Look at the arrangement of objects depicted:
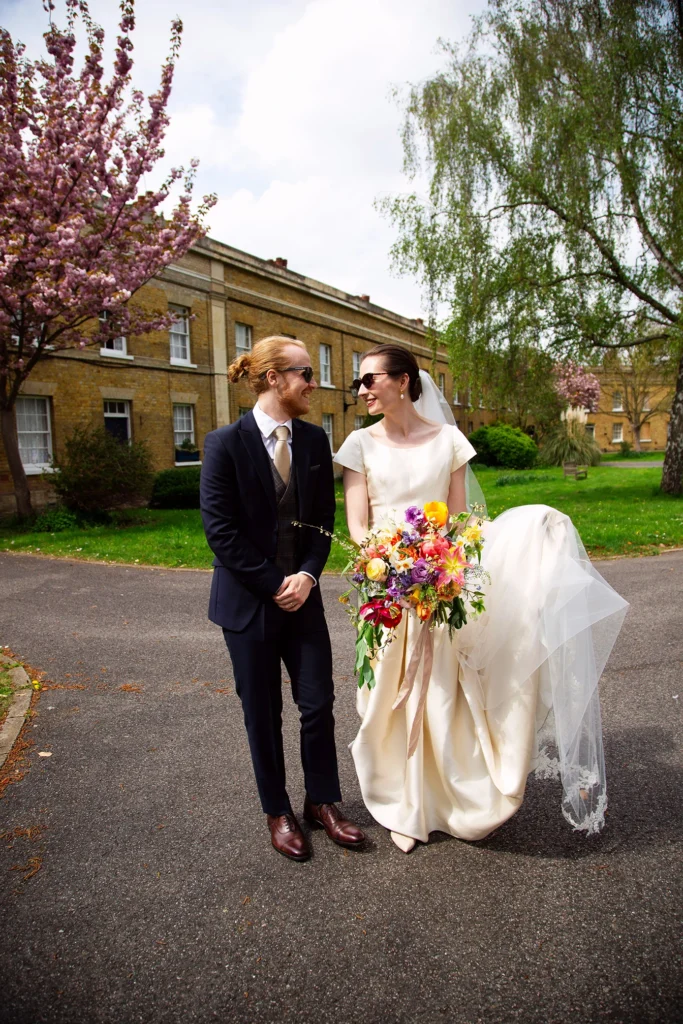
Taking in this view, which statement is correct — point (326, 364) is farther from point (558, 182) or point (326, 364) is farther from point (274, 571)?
point (274, 571)

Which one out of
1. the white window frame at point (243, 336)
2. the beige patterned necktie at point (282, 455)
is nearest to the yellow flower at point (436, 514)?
the beige patterned necktie at point (282, 455)

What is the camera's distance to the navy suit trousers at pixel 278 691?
318 cm

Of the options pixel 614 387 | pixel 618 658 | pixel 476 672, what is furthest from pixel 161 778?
pixel 614 387

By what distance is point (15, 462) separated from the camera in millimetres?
15508

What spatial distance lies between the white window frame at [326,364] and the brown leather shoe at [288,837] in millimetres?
29878

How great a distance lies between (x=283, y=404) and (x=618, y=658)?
13.2 ft

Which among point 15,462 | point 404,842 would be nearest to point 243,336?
point 15,462

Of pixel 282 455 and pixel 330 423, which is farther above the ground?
A: pixel 330 423

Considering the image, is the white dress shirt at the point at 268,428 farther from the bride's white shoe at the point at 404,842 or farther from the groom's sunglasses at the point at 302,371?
the bride's white shoe at the point at 404,842

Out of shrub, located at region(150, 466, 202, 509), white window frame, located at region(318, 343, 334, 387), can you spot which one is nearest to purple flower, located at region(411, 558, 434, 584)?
shrub, located at region(150, 466, 202, 509)

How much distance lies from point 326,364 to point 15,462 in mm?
19414

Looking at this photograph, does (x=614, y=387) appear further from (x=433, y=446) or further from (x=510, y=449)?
(x=433, y=446)

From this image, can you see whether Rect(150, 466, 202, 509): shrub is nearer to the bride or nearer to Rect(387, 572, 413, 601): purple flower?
the bride

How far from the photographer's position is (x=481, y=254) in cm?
1616
